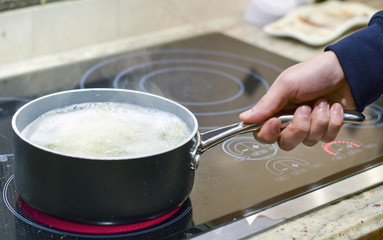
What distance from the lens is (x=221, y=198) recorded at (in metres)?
0.68

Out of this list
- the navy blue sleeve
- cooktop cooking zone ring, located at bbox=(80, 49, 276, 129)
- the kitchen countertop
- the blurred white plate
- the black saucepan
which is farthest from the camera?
the blurred white plate

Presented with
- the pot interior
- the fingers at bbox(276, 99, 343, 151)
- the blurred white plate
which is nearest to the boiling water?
the pot interior

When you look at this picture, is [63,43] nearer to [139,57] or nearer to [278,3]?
[139,57]

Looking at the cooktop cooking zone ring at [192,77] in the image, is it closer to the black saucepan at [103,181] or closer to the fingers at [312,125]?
the fingers at [312,125]

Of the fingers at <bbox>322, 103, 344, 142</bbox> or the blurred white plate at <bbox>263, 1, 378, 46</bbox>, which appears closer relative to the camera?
the fingers at <bbox>322, 103, 344, 142</bbox>

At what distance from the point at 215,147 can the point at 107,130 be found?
226mm

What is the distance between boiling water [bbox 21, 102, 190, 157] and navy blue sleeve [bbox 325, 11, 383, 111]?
0.85 feet

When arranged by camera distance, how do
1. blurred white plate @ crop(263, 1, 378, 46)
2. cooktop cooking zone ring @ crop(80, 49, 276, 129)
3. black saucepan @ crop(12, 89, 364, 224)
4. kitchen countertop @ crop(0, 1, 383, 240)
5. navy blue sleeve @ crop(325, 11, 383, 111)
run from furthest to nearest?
blurred white plate @ crop(263, 1, 378, 46), cooktop cooking zone ring @ crop(80, 49, 276, 129), navy blue sleeve @ crop(325, 11, 383, 111), kitchen countertop @ crop(0, 1, 383, 240), black saucepan @ crop(12, 89, 364, 224)

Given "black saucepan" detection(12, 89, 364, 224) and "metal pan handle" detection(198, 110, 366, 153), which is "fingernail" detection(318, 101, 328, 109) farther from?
"black saucepan" detection(12, 89, 364, 224)

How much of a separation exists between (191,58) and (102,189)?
0.67 m

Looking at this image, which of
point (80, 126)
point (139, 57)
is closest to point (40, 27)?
point (139, 57)

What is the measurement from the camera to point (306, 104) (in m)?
0.77

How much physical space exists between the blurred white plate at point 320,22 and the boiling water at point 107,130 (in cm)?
69

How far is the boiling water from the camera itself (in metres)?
0.59
